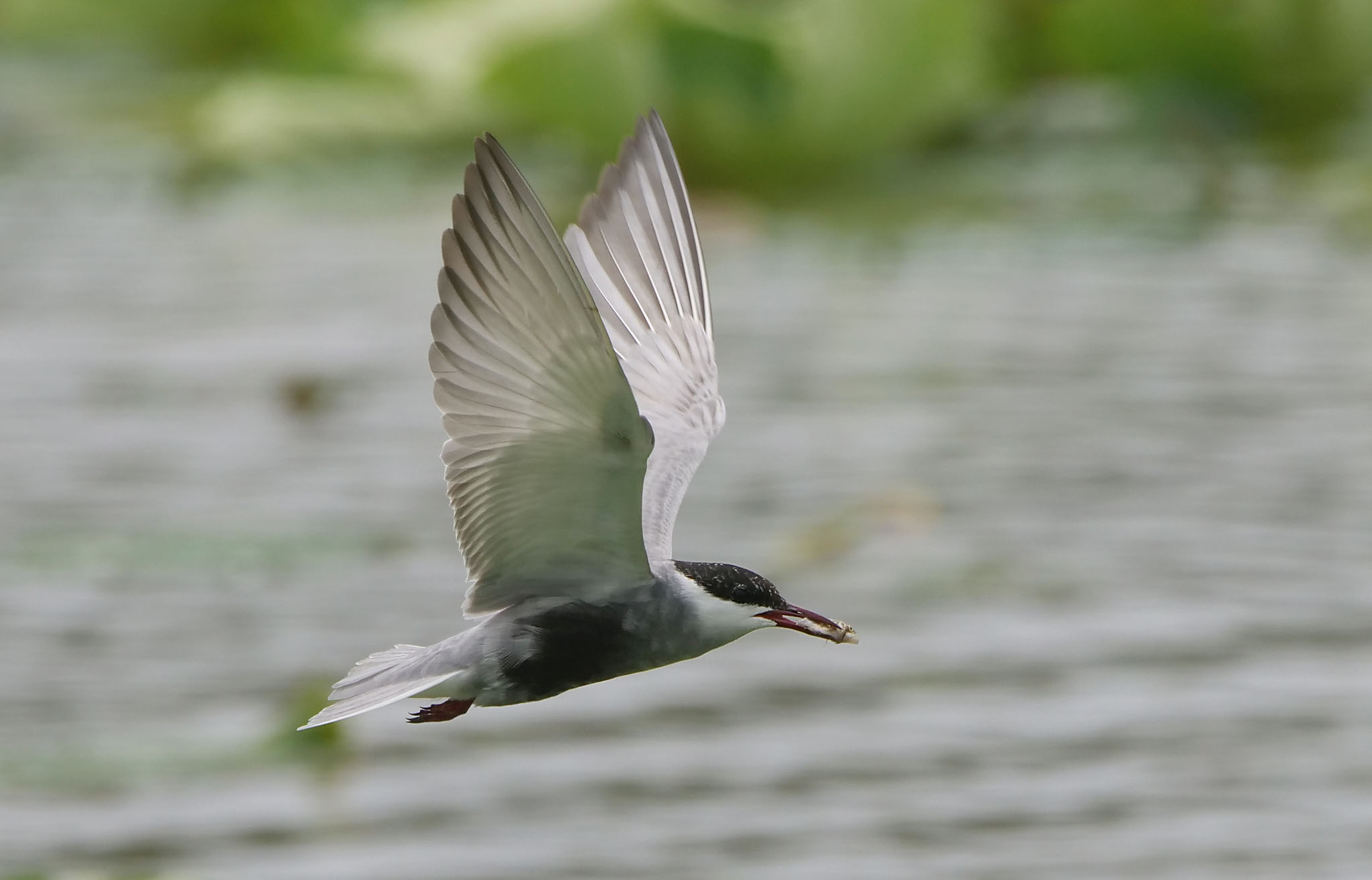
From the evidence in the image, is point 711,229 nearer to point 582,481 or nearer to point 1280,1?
point 1280,1

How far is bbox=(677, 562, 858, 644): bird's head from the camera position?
3572mm

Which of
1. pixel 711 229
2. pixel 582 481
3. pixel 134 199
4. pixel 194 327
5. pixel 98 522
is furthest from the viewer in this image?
pixel 134 199

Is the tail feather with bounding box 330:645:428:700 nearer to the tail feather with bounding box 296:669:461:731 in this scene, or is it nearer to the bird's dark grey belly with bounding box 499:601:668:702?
the tail feather with bounding box 296:669:461:731

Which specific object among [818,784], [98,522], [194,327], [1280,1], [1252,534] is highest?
[1280,1]

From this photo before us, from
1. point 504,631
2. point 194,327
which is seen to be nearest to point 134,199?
point 194,327

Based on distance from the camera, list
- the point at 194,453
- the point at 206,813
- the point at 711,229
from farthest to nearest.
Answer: the point at 711,229
the point at 194,453
the point at 206,813

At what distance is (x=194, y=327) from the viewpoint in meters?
10.9

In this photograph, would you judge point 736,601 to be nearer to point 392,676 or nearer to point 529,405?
point 529,405

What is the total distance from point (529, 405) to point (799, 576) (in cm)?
456

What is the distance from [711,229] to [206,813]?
20.2 feet

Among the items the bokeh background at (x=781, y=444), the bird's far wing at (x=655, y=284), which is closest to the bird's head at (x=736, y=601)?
the bird's far wing at (x=655, y=284)

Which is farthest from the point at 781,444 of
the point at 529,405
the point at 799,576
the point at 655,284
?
the point at 529,405

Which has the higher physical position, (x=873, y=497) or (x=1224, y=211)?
(x=1224, y=211)

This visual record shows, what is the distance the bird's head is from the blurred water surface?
8.56 feet
